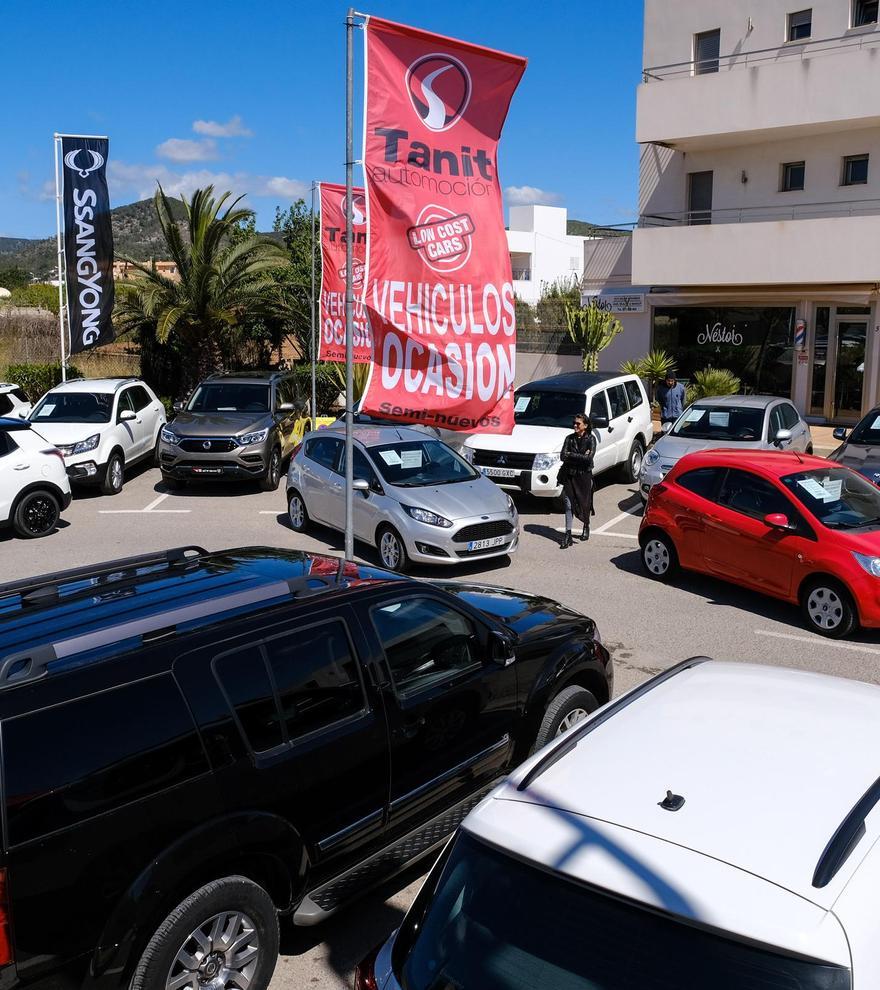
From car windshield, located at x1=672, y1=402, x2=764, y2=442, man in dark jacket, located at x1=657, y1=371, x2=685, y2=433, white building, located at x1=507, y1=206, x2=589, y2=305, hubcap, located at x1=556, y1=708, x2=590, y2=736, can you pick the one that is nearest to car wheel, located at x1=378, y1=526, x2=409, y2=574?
car windshield, located at x1=672, y1=402, x2=764, y2=442

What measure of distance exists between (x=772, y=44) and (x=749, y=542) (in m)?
17.8

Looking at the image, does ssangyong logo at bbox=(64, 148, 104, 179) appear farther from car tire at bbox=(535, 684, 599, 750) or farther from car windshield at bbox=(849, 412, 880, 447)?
car tire at bbox=(535, 684, 599, 750)

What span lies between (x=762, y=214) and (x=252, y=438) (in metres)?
14.2

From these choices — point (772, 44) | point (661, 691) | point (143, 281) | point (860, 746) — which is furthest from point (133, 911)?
point (772, 44)

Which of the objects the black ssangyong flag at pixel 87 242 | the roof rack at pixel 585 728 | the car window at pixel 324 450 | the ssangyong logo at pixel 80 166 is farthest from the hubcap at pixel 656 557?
the ssangyong logo at pixel 80 166

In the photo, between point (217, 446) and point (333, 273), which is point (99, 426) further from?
point (333, 273)

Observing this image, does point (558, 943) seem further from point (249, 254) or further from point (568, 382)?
point (249, 254)

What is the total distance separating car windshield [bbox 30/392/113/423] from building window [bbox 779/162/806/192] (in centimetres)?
1618

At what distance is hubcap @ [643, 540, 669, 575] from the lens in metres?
11.5

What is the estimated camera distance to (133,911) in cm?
367

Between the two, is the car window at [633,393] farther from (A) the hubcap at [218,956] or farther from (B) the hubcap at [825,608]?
(A) the hubcap at [218,956]

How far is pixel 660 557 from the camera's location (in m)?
11.6

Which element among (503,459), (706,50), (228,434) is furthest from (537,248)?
(503,459)

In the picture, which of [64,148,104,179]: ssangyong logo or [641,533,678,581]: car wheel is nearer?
[641,533,678,581]: car wheel
